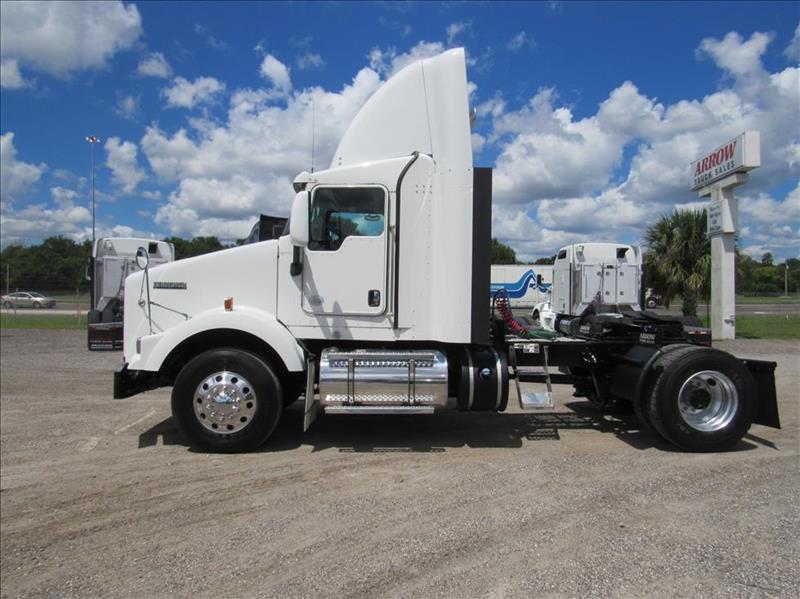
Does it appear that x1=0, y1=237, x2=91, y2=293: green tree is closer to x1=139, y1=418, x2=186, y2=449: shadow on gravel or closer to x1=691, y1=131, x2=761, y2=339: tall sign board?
x1=139, y1=418, x2=186, y2=449: shadow on gravel

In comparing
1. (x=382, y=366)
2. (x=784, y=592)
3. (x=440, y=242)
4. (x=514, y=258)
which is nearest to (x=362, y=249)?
(x=440, y=242)

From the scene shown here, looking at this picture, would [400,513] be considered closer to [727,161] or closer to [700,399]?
[700,399]

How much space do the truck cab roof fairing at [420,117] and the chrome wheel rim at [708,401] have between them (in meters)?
3.17

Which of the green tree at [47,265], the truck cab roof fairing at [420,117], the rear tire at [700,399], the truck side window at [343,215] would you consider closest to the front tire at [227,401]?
the truck side window at [343,215]

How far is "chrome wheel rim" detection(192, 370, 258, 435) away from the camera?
17.5 feet

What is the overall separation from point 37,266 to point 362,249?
73570 mm

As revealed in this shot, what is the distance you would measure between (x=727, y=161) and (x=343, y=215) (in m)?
16.6

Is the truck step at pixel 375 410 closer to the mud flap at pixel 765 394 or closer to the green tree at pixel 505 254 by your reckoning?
the mud flap at pixel 765 394

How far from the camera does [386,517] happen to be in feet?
12.9

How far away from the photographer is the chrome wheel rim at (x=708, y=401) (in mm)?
5422

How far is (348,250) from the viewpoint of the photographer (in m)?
5.54

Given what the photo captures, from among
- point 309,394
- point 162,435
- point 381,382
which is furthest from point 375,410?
point 162,435

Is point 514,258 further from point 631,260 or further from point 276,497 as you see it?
point 276,497

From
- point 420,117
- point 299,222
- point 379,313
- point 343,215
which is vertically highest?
point 420,117
